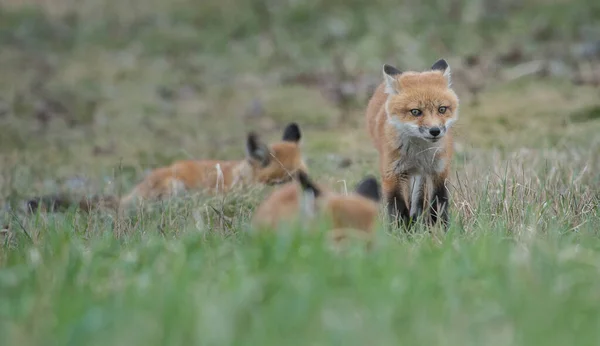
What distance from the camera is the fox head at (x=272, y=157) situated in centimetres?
1156

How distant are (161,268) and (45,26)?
1847 centimetres

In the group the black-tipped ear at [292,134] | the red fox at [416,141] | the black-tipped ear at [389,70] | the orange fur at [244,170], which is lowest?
the orange fur at [244,170]

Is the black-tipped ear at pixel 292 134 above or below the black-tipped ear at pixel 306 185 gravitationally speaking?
below

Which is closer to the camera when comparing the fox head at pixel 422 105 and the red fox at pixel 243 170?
the fox head at pixel 422 105

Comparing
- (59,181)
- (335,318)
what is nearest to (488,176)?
(335,318)

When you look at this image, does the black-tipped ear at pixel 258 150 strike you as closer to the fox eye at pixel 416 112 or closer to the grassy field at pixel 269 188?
the grassy field at pixel 269 188

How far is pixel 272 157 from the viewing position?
457 inches

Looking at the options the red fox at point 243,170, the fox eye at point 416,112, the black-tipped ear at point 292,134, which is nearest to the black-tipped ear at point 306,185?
the fox eye at point 416,112

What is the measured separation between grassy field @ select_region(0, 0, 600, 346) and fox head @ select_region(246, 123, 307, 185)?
1.35 ft

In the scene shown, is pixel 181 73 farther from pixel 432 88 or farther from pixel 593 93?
pixel 432 88

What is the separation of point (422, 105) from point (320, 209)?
8.93ft

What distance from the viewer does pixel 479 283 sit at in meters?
5.18

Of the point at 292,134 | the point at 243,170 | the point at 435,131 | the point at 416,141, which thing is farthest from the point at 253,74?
the point at 435,131

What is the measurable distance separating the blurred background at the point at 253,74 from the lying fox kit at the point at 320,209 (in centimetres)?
523
